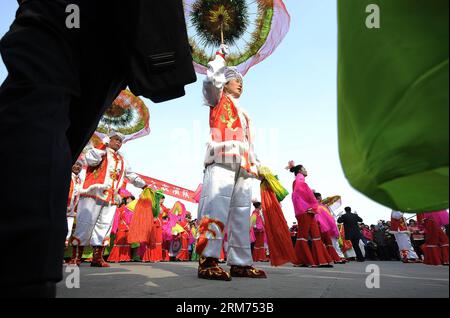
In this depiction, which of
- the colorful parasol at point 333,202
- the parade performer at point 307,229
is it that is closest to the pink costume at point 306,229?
the parade performer at point 307,229

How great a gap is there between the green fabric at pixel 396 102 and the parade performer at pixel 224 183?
2.12 m

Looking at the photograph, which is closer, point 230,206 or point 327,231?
point 230,206

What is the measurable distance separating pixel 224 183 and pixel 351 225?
1001 centimetres

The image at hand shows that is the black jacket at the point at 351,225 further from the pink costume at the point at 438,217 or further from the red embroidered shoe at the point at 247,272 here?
the red embroidered shoe at the point at 247,272

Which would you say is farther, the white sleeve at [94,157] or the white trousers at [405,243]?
the white trousers at [405,243]

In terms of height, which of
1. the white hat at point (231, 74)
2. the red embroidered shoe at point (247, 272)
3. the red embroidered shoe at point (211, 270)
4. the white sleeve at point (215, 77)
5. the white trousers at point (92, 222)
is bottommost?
the red embroidered shoe at point (247, 272)

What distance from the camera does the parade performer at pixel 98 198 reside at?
474cm

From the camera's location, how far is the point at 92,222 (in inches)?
189

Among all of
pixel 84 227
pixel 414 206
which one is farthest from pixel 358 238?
pixel 414 206

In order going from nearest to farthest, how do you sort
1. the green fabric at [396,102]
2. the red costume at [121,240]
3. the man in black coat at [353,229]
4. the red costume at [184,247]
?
1. the green fabric at [396,102]
2. the red costume at [121,240]
3. the man in black coat at [353,229]
4. the red costume at [184,247]

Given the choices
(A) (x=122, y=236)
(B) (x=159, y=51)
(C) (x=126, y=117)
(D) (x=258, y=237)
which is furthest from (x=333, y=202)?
(B) (x=159, y=51)

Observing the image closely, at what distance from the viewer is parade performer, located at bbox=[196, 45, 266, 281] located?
2.85 metres

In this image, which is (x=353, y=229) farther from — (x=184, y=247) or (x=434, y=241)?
(x=184, y=247)

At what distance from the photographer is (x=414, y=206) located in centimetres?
79
